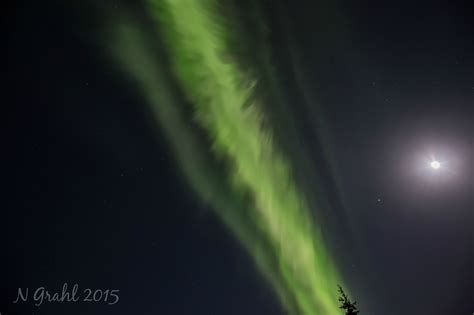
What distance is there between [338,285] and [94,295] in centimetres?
1429

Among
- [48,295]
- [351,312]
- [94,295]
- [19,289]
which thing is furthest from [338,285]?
[19,289]

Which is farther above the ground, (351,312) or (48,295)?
(48,295)

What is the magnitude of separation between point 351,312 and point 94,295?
Answer: 1466 centimetres

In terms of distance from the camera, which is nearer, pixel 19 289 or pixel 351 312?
pixel 19 289

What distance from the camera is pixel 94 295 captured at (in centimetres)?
1309

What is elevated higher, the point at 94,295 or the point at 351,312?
the point at 94,295

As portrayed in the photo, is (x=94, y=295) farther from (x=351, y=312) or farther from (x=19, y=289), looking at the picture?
(x=351, y=312)

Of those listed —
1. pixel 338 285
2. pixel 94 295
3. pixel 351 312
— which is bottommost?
pixel 351 312

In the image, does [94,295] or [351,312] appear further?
[351,312]

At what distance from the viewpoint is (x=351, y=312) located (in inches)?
696

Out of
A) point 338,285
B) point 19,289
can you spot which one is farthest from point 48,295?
point 338,285

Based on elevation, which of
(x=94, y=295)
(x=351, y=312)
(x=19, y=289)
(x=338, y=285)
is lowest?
(x=351, y=312)

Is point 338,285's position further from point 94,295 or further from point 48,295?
point 48,295

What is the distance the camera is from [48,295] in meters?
12.6
